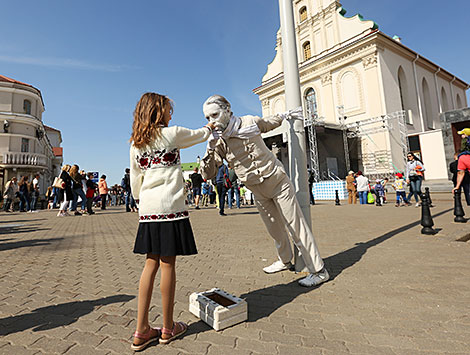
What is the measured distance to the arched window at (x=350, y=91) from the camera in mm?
25953

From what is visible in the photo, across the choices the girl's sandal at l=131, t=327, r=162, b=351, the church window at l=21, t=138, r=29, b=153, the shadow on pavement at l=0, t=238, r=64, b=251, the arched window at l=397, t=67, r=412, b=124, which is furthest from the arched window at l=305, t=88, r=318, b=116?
the church window at l=21, t=138, r=29, b=153

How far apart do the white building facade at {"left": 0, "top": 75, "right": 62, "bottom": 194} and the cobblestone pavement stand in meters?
32.6

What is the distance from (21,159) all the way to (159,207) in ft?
121

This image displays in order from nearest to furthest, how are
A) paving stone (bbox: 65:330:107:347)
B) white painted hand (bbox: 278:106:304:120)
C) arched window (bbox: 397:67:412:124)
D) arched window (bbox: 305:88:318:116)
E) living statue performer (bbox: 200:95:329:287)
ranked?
1. paving stone (bbox: 65:330:107:347)
2. living statue performer (bbox: 200:95:329:287)
3. white painted hand (bbox: 278:106:304:120)
4. arched window (bbox: 397:67:412:124)
5. arched window (bbox: 305:88:318:116)

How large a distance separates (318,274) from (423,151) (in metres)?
27.4

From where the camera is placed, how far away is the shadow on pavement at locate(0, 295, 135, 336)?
2.01 metres

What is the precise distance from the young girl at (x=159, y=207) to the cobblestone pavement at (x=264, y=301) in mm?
192

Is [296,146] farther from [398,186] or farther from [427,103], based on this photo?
[427,103]

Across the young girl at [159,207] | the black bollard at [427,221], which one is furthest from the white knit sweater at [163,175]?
the black bollard at [427,221]

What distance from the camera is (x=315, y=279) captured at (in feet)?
8.91

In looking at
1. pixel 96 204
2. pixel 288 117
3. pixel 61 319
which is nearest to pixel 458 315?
pixel 288 117

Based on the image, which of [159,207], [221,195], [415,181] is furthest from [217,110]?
[415,181]

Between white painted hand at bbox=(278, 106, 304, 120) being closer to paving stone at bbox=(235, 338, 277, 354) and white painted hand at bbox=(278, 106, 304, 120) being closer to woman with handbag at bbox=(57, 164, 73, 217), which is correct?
paving stone at bbox=(235, 338, 277, 354)

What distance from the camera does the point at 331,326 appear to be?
190 cm
